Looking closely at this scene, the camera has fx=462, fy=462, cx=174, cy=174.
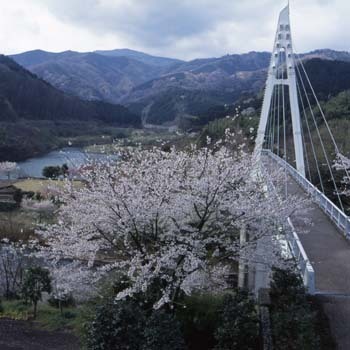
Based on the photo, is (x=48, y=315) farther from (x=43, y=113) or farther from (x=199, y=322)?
(x=43, y=113)

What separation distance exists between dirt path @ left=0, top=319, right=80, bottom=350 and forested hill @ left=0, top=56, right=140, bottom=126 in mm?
79727

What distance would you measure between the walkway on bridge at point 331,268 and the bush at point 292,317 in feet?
1.13

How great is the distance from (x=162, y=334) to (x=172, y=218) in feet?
6.45

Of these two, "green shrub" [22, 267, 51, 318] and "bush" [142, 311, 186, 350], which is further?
"green shrub" [22, 267, 51, 318]

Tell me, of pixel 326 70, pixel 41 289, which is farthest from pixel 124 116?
pixel 41 289

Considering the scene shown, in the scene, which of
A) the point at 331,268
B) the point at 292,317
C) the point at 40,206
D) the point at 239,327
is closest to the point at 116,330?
the point at 239,327

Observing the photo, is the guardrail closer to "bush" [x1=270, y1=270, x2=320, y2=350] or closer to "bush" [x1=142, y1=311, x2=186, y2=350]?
"bush" [x1=270, y1=270, x2=320, y2=350]

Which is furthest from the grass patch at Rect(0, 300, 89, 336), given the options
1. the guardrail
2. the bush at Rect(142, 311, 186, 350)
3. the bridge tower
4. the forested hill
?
the forested hill

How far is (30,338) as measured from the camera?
32.3 feet

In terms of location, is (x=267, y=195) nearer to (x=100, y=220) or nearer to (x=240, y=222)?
(x=240, y=222)

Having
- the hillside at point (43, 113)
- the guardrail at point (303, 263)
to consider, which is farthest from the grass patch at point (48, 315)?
the hillside at point (43, 113)

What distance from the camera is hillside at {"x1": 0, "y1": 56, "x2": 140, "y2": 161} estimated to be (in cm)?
7381

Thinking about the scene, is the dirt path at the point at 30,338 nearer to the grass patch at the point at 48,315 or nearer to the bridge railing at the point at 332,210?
the grass patch at the point at 48,315

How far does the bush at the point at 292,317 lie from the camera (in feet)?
17.8
